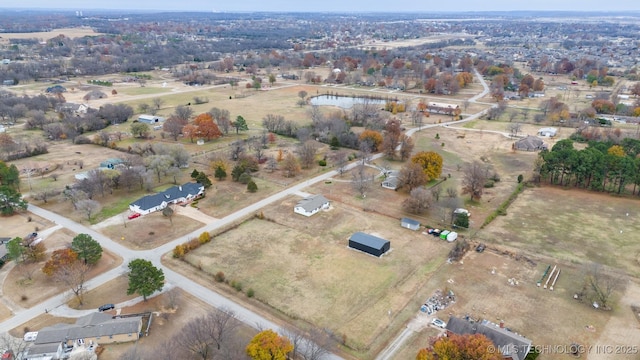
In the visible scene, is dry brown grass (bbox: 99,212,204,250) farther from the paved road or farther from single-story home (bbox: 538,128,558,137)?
single-story home (bbox: 538,128,558,137)

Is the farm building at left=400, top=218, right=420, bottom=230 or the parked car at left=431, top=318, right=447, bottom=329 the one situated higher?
the farm building at left=400, top=218, right=420, bottom=230

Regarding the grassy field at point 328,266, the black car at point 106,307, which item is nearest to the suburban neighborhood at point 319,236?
the black car at point 106,307

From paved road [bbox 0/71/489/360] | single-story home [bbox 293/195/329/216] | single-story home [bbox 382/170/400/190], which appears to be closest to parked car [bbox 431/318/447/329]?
paved road [bbox 0/71/489/360]

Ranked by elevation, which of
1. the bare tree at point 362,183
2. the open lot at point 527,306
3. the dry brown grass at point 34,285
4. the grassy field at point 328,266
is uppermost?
the bare tree at point 362,183

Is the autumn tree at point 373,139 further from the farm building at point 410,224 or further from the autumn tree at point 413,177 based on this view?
the farm building at point 410,224

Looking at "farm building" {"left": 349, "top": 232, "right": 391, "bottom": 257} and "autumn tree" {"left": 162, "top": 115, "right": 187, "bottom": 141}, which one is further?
"autumn tree" {"left": 162, "top": 115, "right": 187, "bottom": 141}

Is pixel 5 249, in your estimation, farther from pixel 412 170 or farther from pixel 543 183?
pixel 543 183
